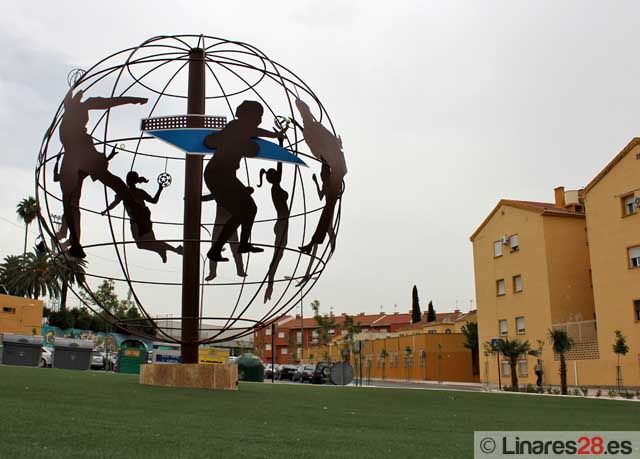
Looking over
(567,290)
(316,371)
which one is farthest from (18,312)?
(567,290)

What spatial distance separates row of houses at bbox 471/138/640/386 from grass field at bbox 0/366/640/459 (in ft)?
73.8

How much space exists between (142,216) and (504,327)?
3456 cm

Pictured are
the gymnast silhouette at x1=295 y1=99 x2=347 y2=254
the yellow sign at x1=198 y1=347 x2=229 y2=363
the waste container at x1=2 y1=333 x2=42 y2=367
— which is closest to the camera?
the gymnast silhouette at x1=295 y1=99 x2=347 y2=254

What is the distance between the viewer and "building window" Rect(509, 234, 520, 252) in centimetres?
3997

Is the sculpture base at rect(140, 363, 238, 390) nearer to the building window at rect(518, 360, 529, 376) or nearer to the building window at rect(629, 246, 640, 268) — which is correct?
the building window at rect(629, 246, 640, 268)

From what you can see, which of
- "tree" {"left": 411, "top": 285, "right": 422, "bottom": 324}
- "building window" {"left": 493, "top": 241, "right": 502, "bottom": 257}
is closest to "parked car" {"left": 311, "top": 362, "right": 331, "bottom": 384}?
"building window" {"left": 493, "top": 241, "right": 502, "bottom": 257}

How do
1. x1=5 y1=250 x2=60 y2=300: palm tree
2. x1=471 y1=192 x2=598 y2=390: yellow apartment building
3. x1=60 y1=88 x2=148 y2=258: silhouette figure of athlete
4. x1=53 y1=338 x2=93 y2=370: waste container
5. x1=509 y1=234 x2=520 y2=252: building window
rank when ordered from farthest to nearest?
x1=5 y1=250 x2=60 y2=300: palm tree
x1=509 y1=234 x2=520 y2=252: building window
x1=471 y1=192 x2=598 y2=390: yellow apartment building
x1=53 y1=338 x2=93 y2=370: waste container
x1=60 y1=88 x2=148 y2=258: silhouette figure of athlete

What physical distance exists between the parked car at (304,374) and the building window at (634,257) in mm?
21178

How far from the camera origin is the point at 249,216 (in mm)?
9273

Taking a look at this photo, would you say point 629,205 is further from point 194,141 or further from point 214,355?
point 194,141

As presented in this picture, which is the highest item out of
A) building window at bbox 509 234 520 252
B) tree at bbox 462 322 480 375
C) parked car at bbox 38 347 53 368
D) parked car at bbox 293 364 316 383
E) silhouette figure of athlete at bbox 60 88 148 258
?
building window at bbox 509 234 520 252

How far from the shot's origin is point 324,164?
10992 millimetres

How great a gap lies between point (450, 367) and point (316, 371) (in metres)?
17.2

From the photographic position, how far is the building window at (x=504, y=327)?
133 ft
